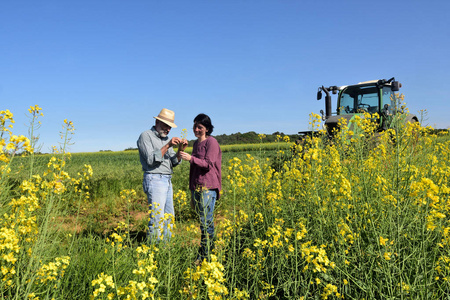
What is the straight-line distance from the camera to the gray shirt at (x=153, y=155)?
147 inches

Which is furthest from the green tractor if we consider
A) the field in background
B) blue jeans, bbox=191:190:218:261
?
blue jeans, bbox=191:190:218:261

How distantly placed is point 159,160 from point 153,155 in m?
0.10

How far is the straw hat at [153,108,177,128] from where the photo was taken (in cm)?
402

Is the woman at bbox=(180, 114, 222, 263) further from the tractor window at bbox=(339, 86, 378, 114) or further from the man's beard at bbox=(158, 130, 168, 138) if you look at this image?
the tractor window at bbox=(339, 86, 378, 114)

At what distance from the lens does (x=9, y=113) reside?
6.88 ft

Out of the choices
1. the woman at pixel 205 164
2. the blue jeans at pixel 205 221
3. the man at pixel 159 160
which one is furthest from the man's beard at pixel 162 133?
the blue jeans at pixel 205 221

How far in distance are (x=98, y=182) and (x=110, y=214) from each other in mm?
1875

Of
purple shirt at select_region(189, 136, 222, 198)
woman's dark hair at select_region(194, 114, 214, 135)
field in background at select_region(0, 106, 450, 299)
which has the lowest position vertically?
field in background at select_region(0, 106, 450, 299)

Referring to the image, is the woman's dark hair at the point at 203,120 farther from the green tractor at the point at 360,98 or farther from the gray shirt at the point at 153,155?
the green tractor at the point at 360,98

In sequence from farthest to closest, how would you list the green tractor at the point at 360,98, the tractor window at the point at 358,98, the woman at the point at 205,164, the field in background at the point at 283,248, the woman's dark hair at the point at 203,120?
the tractor window at the point at 358,98, the green tractor at the point at 360,98, the woman's dark hair at the point at 203,120, the woman at the point at 205,164, the field in background at the point at 283,248

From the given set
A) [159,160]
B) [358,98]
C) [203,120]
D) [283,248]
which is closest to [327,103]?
[358,98]

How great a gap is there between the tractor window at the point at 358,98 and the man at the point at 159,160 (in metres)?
7.39

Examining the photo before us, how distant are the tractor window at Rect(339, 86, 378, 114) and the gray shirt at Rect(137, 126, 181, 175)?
7.48 meters

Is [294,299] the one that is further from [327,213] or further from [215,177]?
[215,177]
